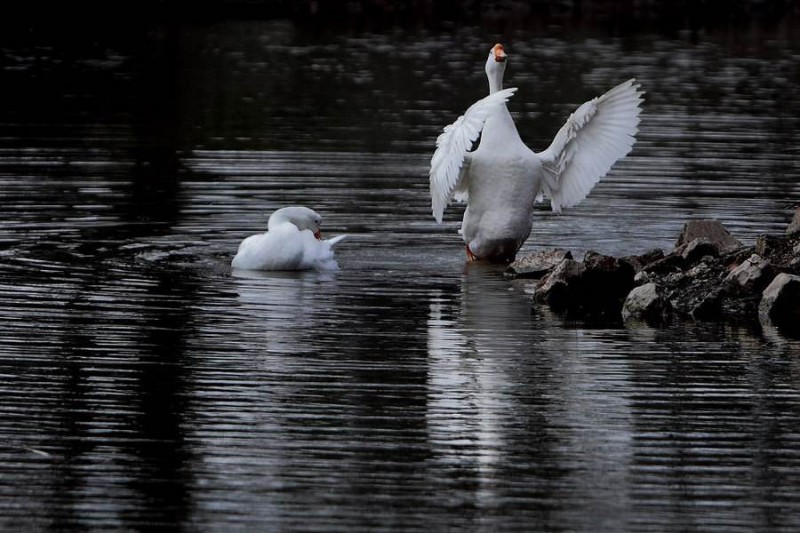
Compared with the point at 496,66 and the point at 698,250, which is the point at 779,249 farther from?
the point at 496,66

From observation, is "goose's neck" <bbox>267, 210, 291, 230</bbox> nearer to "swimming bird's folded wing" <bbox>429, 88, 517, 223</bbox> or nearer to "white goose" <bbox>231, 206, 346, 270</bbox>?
"white goose" <bbox>231, 206, 346, 270</bbox>

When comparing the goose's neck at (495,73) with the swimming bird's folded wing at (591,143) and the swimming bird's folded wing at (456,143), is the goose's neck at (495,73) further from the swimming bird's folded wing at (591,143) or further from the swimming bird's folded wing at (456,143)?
the swimming bird's folded wing at (591,143)

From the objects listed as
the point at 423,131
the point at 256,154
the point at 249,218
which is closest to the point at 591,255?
the point at 249,218

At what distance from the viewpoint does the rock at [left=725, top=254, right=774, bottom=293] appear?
12.8 metres

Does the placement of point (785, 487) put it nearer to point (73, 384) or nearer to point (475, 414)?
point (475, 414)

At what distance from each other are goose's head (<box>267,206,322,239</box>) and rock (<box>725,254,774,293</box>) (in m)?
3.77

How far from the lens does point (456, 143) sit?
46.6 ft

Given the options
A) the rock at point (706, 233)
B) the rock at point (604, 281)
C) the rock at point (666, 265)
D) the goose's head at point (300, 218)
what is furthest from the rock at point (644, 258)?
the goose's head at point (300, 218)

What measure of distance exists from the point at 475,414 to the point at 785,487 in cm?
183

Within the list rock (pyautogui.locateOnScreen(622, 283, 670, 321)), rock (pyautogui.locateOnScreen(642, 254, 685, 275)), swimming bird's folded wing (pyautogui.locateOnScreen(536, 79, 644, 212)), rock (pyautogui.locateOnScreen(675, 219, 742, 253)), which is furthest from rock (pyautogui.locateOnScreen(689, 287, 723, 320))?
swimming bird's folded wing (pyautogui.locateOnScreen(536, 79, 644, 212))

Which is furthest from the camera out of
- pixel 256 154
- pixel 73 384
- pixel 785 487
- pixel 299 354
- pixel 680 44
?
pixel 680 44

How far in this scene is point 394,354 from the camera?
10930mm

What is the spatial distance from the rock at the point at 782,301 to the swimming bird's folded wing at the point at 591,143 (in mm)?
3240

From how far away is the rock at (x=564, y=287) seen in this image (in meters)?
12.9
